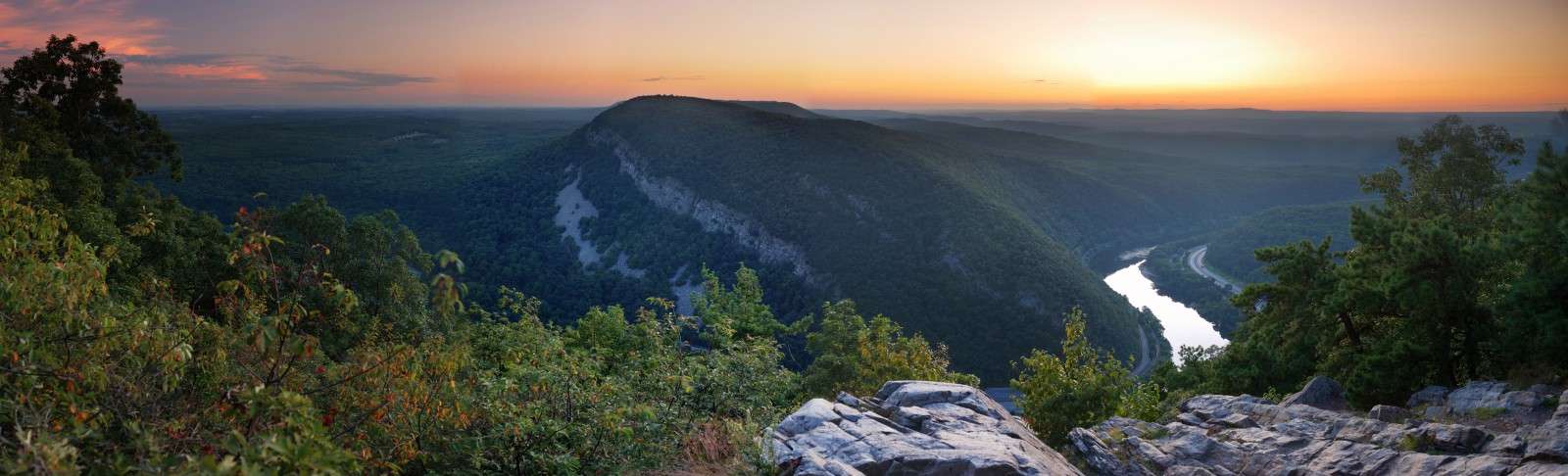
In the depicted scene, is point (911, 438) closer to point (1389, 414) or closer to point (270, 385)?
point (270, 385)

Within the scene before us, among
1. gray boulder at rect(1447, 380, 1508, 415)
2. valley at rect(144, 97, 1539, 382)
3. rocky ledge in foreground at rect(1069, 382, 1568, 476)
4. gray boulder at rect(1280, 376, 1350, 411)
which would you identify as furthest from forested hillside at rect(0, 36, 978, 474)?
valley at rect(144, 97, 1539, 382)

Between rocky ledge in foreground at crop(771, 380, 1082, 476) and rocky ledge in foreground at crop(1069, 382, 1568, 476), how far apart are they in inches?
122

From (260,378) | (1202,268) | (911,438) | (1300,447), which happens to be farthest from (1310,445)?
(1202,268)

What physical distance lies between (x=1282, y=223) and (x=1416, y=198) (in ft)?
413

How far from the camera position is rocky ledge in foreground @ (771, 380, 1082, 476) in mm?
10953

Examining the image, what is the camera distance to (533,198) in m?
133

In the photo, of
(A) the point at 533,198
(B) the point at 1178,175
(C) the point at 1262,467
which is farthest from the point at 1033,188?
(C) the point at 1262,467

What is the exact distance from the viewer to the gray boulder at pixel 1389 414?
15.8 meters

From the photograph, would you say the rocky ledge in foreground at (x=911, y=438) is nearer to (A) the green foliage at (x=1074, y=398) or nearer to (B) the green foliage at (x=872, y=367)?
(A) the green foliage at (x=1074, y=398)

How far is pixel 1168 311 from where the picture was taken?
110688 millimetres

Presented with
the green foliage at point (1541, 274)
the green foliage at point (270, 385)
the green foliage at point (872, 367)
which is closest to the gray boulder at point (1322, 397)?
the green foliage at point (1541, 274)

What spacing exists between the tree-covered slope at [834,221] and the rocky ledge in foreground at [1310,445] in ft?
180

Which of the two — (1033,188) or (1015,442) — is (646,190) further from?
(1015,442)

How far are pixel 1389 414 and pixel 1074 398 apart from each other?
7576 millimetres
